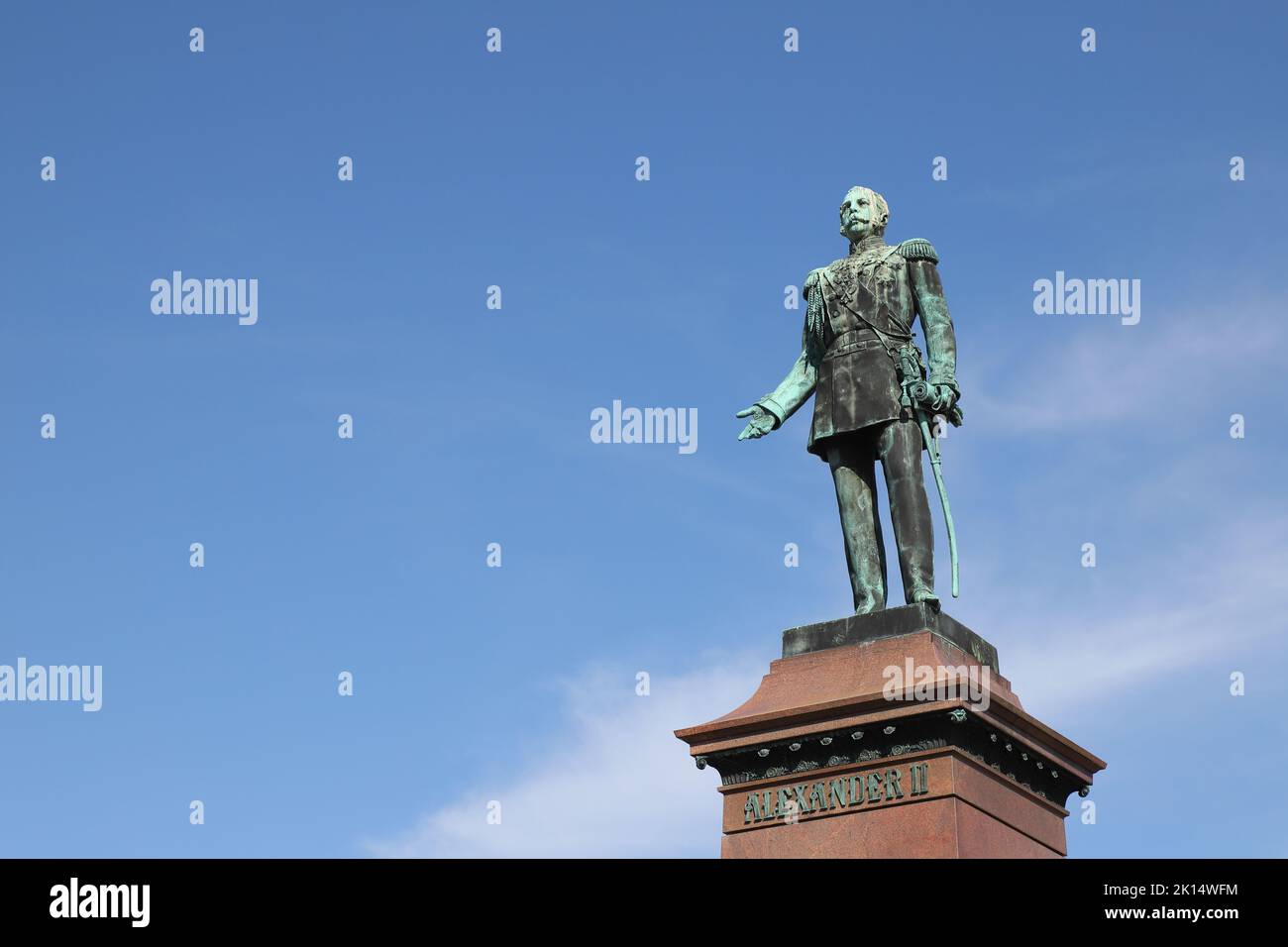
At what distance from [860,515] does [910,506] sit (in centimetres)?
55

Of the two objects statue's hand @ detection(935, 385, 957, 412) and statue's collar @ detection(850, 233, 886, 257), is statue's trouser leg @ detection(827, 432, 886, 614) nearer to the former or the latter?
statue's hand @ detection(935, 385, 957, 412)

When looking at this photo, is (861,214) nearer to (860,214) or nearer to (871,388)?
(860,214)

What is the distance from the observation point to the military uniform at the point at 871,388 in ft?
57.9

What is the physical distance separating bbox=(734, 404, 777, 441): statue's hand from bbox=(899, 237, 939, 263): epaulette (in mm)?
1859

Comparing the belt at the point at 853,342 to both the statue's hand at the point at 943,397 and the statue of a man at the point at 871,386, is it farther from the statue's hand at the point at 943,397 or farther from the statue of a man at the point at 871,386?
the statue's hand at the point at 943,397

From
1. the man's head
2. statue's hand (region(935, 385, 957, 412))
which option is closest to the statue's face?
A: the man's head

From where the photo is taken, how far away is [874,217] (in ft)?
62.2

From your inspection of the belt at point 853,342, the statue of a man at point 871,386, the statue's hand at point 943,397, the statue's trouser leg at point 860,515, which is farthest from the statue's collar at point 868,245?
the statue's trouser leg at point 860,515

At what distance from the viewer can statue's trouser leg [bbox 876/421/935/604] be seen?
1733cm

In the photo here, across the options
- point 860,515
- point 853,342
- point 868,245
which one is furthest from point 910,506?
point 868,245
